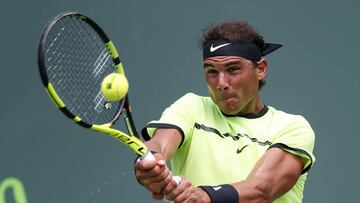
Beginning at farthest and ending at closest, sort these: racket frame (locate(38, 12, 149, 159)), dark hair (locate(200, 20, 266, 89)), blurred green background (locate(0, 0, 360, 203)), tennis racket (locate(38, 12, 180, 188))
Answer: blurred green background (locate(0, 0, 360, 203)) < dark hair (locate(200, 20, 266, 89)) < tennis racket (locate(38, 12, 180, 188)) < racket frame (locate(38, 12, 149, 159))

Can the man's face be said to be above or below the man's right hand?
above

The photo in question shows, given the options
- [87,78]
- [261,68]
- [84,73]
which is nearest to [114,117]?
[87,78]

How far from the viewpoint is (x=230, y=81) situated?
342 cm

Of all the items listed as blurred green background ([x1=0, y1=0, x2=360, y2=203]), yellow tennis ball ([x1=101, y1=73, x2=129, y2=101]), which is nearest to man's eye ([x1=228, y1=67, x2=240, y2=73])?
yellow tennis ball ([x1=101, y1=73, x2=129, y2=101])

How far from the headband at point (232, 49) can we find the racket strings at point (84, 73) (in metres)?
0.46

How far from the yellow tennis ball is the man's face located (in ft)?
1.99

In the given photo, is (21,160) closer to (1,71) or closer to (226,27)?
(1,71)

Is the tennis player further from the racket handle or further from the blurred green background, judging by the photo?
the blurred green background

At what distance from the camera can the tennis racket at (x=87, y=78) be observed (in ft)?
9.14

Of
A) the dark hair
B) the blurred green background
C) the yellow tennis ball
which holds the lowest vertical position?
the blurred green background

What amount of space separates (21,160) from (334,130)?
6.67 ft

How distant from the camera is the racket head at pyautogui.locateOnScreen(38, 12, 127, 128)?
109 inches

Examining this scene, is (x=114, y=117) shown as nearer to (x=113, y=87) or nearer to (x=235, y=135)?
(x=113, y=87)

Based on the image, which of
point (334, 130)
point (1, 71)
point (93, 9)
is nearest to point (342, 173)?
point (334, 130)
